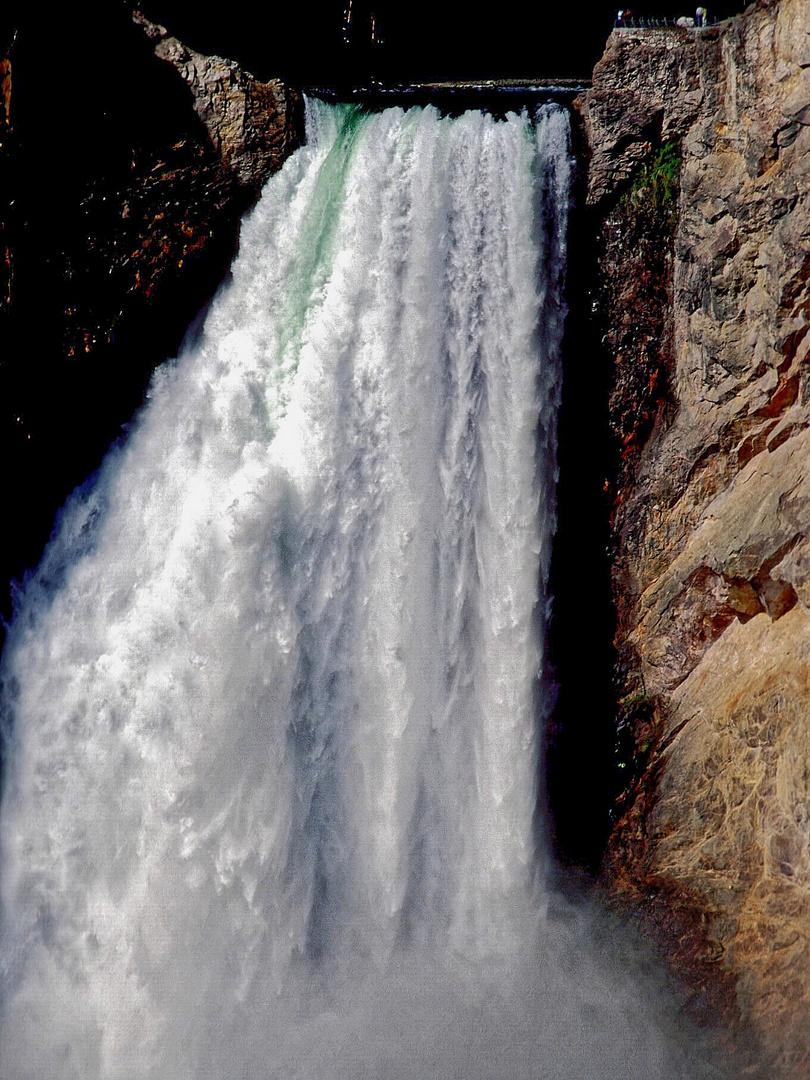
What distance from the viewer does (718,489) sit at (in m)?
6.03

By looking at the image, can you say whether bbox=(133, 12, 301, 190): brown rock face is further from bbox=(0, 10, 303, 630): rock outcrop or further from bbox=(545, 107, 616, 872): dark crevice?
bbox=(545, 107, 616, 872): dark crevice

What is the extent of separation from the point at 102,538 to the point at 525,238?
4.01 meters

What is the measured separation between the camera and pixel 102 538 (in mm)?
6449

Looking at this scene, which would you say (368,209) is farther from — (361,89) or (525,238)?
(361,89)

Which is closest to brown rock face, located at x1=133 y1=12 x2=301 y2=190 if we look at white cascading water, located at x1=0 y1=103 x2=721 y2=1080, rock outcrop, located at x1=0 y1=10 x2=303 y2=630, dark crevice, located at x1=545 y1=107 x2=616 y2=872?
rock outcrop, located at x1=0 y1=10 x2=303 y2=630

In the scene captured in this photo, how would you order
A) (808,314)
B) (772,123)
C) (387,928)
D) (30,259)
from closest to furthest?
(808,314)
(772,123)
(387,928)
(30,259)

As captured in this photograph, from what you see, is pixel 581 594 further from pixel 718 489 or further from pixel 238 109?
pixel 238 109

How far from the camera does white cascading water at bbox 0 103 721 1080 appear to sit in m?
5.62

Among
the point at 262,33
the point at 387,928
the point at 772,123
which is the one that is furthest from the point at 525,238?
the point at 387,928

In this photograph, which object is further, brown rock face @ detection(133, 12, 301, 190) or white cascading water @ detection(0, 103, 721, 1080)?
brown rock face @ detection(133, 12, 301, 190)

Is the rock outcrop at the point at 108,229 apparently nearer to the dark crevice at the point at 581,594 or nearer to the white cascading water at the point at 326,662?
the white cascading water at the point at 326,662

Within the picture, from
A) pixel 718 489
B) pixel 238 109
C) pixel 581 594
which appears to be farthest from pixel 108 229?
pixel 718 489

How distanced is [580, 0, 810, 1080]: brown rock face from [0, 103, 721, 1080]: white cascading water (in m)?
0.60

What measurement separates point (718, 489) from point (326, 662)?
3.15 m
